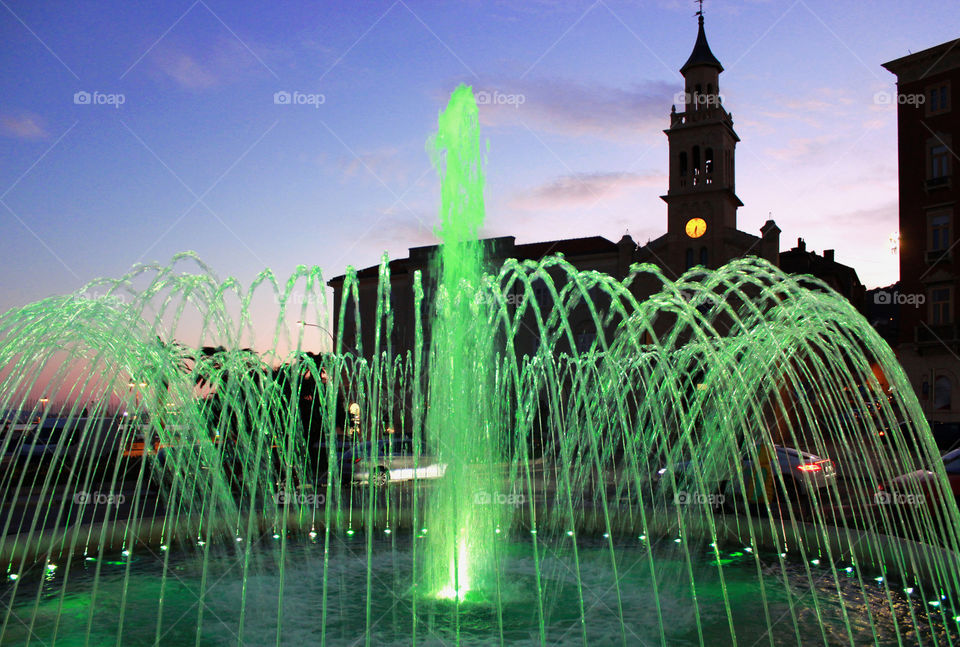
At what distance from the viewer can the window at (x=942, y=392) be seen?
3642 centimetres

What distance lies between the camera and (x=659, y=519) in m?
14.4

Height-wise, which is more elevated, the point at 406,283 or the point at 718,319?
the point at 406,283

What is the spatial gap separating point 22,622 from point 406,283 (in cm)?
5363

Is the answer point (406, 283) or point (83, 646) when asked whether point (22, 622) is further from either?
point (406, 283)

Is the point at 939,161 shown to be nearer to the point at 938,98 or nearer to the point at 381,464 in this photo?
the point at 938,98

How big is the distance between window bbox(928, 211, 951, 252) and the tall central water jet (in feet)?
110

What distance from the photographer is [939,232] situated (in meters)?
37.4

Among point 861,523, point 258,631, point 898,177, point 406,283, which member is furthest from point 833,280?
point 258,631

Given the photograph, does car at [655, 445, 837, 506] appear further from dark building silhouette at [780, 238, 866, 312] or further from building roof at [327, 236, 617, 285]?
dark building silhouette at [780, 238, 866, 312]

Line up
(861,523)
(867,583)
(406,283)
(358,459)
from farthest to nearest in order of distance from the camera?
1. (406,283)
2. (358,459)
3. (861,523)
4. (867,583)

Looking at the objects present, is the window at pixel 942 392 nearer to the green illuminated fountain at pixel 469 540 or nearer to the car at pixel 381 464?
the green illuminated fountain at pixel 469 540

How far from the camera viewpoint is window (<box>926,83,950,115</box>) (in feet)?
123

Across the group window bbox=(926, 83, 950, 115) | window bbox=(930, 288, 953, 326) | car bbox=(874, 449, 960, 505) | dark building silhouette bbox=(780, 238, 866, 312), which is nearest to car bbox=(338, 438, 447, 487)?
car bbox=(874, 449, 960, 505)

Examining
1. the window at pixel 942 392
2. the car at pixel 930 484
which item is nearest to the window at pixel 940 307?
the window at pixel 942 392
